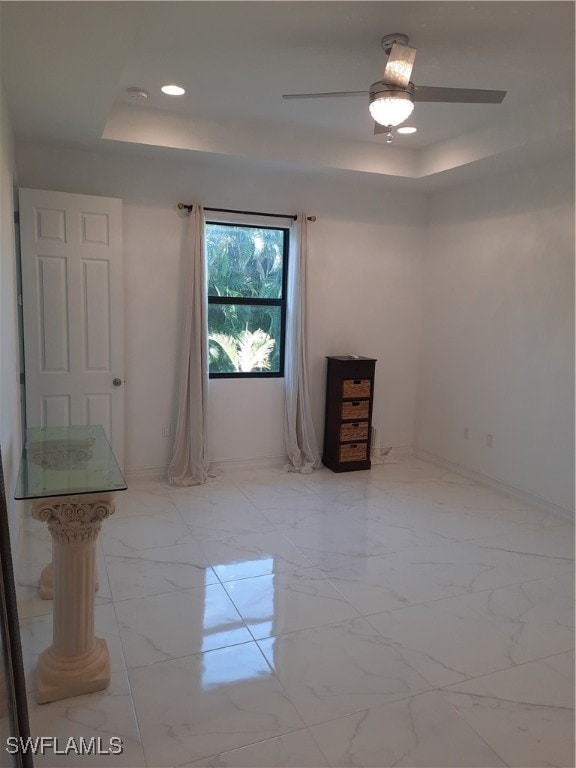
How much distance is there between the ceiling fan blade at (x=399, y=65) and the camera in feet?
7.59

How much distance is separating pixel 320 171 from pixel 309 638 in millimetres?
3519

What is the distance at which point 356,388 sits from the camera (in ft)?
15.8

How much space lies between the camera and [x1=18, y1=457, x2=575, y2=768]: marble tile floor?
6.12 feet

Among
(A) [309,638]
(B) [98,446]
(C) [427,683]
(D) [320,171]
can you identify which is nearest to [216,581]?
(A) [309,638]

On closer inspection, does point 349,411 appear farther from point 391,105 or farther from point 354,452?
point 391,105

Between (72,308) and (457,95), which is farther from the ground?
(457,95)

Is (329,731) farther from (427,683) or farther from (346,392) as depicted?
(346,392)

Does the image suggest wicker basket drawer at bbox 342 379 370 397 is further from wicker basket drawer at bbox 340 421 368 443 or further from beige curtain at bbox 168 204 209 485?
beige curtain at bbox 168 204 209 485

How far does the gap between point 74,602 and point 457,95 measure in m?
2.76

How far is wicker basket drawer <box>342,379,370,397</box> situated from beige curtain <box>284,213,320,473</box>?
1.12 feet

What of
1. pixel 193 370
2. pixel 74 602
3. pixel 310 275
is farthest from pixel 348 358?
pixel 74 602

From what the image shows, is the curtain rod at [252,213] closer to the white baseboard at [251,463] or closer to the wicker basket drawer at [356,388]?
the wicker basket drawer at [356,388]

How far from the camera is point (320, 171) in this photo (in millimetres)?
4426

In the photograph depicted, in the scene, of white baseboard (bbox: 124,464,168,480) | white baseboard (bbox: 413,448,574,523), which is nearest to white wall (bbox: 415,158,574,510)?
white baseboard (bbox: 413,448,574,523)
